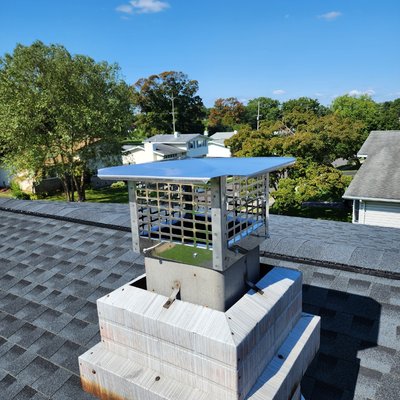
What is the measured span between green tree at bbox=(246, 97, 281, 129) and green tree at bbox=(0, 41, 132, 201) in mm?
63129

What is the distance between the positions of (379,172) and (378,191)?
1.94 meters

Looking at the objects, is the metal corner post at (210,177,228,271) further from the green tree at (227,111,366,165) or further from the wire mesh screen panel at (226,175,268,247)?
the green tree at (227,111,366,165)

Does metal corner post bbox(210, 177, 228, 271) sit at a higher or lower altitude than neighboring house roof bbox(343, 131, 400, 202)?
higher

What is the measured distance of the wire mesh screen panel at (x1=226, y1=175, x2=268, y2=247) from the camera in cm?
217

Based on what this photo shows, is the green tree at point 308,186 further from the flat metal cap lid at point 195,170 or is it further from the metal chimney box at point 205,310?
the flat metal cap lid at point 195,170

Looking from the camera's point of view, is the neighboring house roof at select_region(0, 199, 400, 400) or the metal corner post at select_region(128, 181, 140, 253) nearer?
the metal corner post at select_region(128, 181, 140, 253)

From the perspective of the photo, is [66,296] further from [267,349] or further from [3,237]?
[3,237]

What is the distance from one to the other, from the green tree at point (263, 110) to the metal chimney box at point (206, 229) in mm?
83334

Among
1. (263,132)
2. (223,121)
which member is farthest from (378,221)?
(223,121)

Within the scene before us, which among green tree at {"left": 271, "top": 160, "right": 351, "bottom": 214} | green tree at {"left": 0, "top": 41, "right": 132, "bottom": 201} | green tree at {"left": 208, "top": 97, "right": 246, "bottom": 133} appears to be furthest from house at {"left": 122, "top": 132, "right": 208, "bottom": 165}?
green tree at {"left": 208, "top": 97, "right": 246, "bottom": 133}

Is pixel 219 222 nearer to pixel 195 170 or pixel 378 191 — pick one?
pixel 195 170

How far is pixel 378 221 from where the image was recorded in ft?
50.3

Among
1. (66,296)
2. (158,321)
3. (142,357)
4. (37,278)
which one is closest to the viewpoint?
(158,321)

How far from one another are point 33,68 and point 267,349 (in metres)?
25.8
